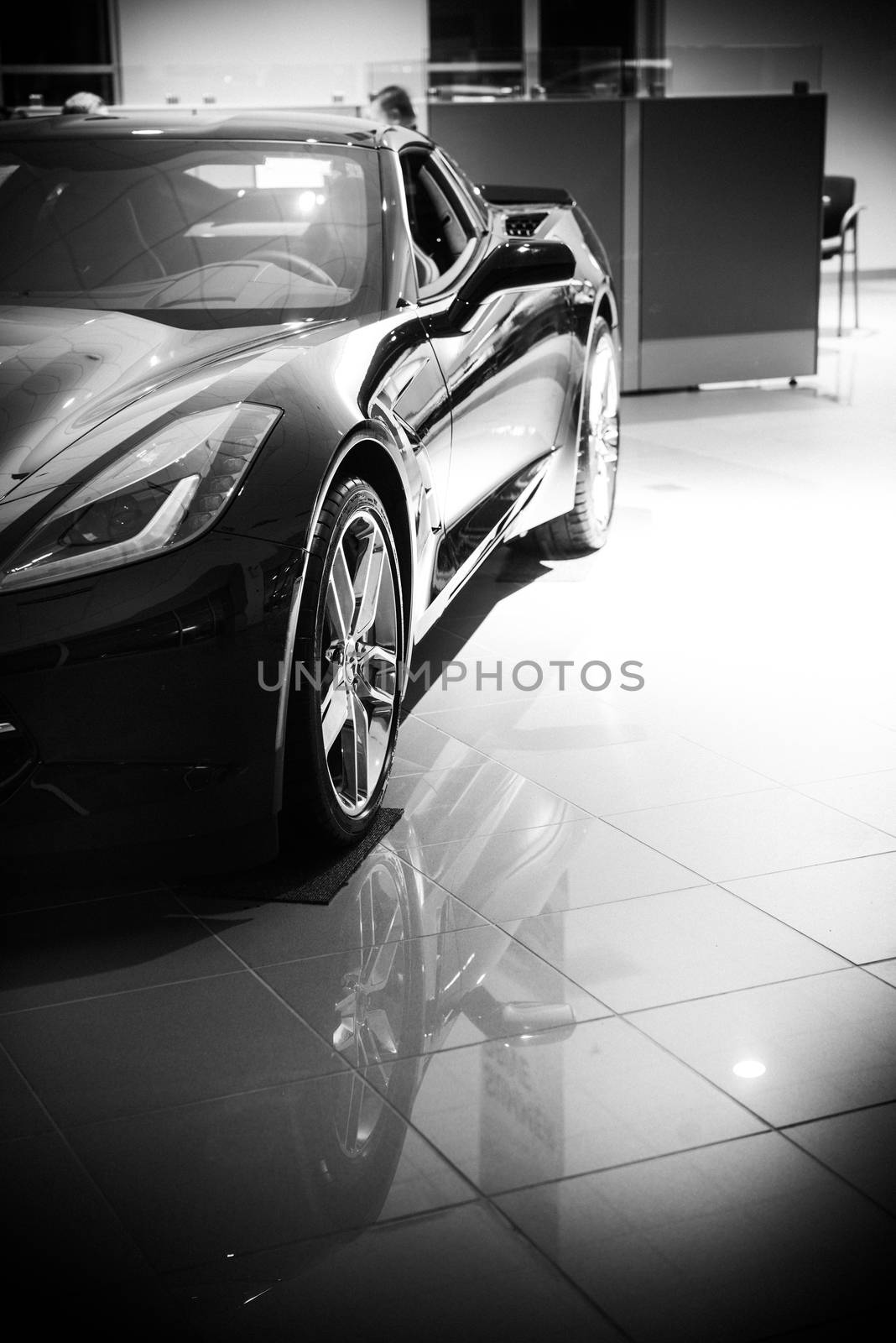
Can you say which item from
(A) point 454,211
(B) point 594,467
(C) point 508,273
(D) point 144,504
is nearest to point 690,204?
(B) point 594,467

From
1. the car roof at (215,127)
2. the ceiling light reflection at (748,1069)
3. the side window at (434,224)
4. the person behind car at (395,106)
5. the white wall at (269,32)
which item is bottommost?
the ceiling light reflection at (748,1069)

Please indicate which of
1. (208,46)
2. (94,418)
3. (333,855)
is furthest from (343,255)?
(208,46)

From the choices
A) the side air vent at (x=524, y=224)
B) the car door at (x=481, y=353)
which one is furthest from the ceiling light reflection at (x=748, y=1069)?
the side air vent at (x=524, y=224)

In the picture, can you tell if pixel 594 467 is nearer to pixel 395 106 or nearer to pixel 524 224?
pixel 524 224

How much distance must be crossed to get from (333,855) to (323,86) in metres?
7.70

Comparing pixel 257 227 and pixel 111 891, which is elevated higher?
pixel 257 227

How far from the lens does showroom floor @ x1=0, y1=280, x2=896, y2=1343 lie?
5.38 ft

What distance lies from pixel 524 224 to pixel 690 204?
443 centimetres

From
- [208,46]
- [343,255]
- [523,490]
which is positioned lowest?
[523,490]

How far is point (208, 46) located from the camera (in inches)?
504

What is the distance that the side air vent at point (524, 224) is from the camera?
452cm

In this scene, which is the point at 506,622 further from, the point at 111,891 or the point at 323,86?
the point at 323,86

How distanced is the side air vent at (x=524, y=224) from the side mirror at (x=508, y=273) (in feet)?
3.06

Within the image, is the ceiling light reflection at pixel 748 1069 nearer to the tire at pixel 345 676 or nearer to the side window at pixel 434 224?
the tire at pixel 345 676
